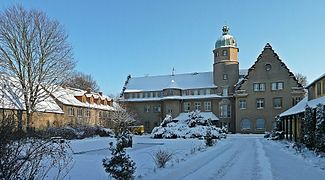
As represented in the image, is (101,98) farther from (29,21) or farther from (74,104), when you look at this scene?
(29,21)

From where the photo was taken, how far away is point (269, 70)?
5428 cm

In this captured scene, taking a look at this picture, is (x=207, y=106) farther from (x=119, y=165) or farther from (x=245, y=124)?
(x=119, y=165)

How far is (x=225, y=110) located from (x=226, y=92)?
3.21 meters

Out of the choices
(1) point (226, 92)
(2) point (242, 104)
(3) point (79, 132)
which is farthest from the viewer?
(1) point (226, 92)

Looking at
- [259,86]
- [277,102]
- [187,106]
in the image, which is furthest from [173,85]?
[277,102]

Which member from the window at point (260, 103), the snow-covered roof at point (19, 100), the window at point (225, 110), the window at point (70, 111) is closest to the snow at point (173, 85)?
the window at point (225, 110)

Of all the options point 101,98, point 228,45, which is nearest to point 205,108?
point 228,45

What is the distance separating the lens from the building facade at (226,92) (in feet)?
176

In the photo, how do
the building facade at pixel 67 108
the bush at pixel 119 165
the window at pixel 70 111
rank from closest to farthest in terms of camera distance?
1. the bush at pixel 119 165
2. the building facade at pixel 67 108
3. the window at pixel 70 111

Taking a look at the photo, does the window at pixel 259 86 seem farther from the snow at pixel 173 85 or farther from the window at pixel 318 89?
the window at pixel 318 89

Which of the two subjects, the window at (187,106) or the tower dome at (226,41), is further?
the window at (187,106)

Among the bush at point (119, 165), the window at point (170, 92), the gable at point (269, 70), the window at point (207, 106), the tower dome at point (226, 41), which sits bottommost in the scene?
the bush at point (119, 165)

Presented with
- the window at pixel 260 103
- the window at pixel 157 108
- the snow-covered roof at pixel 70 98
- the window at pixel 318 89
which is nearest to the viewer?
the window at pixel 318 89

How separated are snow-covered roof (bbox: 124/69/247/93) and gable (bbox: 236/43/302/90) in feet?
20.7
